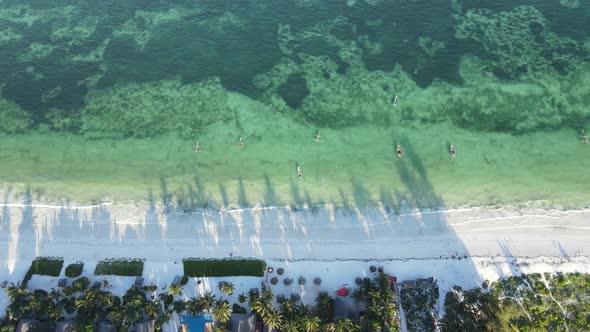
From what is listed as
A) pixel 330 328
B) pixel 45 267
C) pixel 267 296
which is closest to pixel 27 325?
pixel 45 267

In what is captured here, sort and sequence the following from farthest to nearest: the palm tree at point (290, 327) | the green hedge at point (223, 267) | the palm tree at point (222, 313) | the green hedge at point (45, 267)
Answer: the green hedge at point (45, 267) → the green hedge at point (223, 267) → the palm tree at point (222, 313) → the palm tree at point (290, 327)

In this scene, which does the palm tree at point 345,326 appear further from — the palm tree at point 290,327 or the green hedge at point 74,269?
the green hedge at point 74,269

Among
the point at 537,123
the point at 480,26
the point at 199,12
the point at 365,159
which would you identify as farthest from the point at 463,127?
the point at 199,12

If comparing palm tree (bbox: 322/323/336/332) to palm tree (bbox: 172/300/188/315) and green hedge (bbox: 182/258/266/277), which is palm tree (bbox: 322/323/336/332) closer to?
green hedge (bbox: 182/258/266/277)

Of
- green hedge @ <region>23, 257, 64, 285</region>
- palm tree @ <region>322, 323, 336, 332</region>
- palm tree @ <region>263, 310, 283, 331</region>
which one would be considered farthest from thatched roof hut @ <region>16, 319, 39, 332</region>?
palm tree @ <region>322, 323, 336, 332</region>

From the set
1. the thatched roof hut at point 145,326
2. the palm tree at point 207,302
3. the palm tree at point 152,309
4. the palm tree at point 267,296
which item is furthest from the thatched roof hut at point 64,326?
the palm tree at point 267,296

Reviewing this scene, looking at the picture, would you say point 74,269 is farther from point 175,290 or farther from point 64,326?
point 175,290
